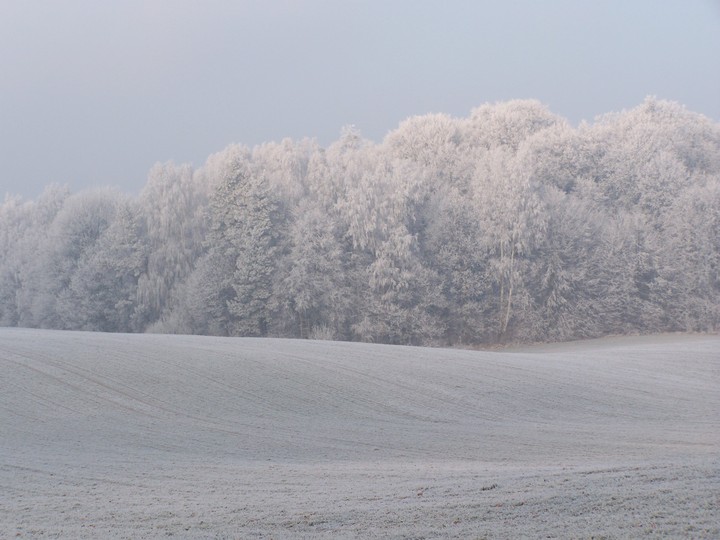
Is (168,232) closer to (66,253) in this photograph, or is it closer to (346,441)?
(66,253)

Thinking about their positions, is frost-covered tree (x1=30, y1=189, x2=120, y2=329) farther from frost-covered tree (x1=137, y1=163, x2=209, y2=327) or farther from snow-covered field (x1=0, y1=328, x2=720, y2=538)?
snow-covered field (x1=0, y1=328, x2=720, y2=538)

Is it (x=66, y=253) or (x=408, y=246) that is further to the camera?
(x=66, y=253)

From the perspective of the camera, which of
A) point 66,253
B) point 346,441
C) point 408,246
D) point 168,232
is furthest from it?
point 66,253

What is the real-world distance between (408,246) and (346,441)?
3364 cm

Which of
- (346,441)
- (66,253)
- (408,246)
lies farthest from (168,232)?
(346,441)

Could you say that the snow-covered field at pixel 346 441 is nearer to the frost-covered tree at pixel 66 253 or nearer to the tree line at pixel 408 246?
the tree line at pixel 408 246

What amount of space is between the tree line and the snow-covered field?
18.1 metres

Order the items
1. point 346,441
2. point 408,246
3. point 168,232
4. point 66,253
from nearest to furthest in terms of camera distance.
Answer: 1. point 346,441
2. point 408,246
3. point 168,232
4. point 66,253

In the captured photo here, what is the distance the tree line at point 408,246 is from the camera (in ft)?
157

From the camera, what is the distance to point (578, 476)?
8828mm

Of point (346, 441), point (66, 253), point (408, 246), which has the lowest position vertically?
point (346, 441)

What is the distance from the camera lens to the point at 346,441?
49.4 feet

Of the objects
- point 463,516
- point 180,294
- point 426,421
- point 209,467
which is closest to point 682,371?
point 426,421

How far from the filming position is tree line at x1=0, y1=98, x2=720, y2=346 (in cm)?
4784
